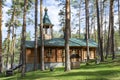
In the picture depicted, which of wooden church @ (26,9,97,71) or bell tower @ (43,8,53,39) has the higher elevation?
bell tower @ (43,8,53,39)

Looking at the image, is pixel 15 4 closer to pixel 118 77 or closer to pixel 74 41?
pixel 74 41

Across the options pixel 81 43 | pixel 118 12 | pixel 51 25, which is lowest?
pixel 81 43

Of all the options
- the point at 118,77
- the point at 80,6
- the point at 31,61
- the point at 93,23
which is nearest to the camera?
the point at 118,77

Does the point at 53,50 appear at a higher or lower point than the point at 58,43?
lower

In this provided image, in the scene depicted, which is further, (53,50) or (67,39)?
(53,50)

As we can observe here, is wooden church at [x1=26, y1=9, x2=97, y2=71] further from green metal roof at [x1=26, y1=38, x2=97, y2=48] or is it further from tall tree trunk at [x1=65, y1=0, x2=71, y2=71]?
tall tree trunk at [x1=65, y1=0, x2=71, y2=71]

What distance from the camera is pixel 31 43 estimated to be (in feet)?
123

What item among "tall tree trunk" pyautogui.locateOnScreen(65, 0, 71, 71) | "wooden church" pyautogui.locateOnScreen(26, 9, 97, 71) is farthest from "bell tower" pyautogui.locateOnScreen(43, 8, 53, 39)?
"tall tree trunk" pyautogui.locateOnScreen(65, 0, 71, 71)

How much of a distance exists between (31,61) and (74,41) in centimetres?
740

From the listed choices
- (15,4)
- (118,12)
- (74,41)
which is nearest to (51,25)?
(74,41)

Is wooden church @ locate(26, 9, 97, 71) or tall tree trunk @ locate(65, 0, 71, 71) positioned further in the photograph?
wooden church @ locate(26, 9, 97, 71)

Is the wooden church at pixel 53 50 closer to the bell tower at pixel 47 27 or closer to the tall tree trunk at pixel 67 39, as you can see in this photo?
the bell tower at pixel 47 27

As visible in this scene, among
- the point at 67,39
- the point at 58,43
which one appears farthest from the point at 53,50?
the point at 67,39

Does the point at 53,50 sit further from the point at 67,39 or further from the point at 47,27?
the point at 67,39
